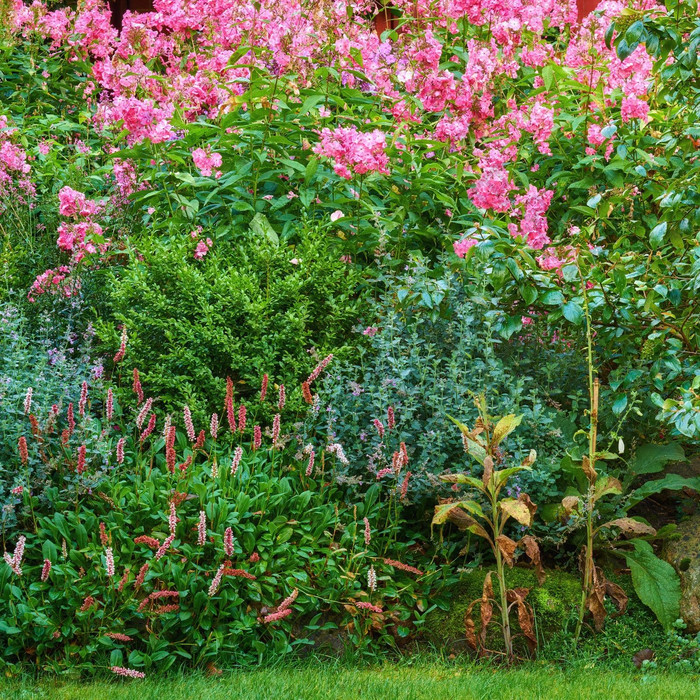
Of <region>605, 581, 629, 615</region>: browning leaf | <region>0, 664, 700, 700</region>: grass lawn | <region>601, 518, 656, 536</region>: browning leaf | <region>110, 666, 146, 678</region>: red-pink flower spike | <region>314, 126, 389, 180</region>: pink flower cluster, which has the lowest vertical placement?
<region>0, 664, 700, 700</region>: grass lawn

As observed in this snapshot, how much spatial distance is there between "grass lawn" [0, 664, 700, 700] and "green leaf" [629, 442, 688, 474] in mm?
988

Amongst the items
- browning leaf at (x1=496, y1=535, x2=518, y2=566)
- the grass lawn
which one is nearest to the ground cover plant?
browning leaf at (x1=496, y1=535, x2=518, y2=566)

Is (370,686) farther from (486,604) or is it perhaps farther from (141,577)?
(141,577)

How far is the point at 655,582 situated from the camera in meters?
3.72

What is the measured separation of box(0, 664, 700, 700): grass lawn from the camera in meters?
2.92

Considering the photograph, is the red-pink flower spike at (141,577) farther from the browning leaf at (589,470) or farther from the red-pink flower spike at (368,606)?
the browning leaf at (589,470)

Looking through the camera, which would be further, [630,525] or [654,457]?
[654,457]

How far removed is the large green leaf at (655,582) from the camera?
12.0 feet

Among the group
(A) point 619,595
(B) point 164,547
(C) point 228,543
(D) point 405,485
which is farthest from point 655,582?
(B) point 164,547

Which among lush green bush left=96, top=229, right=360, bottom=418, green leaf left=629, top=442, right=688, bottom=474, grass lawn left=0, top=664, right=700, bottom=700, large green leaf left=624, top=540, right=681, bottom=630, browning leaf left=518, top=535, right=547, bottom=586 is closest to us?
grass lawn left=0, top=664, right=700, bottom=700

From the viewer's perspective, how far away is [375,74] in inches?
207

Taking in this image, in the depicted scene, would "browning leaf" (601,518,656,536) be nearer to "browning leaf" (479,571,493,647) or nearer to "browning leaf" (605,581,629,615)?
"browning leaf" (605,581,629,615)

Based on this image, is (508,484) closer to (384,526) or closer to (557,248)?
(384,526)

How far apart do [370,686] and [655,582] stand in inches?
53.6
